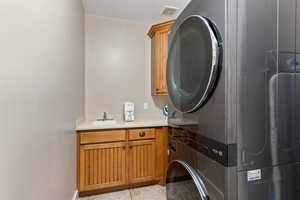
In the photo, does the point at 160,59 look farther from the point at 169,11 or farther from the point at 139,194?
the point at 139,194

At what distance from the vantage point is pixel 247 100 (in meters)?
0.75

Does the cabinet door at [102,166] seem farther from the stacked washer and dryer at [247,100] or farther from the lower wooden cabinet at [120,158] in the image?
the stacked washer and dryer at [247,100]

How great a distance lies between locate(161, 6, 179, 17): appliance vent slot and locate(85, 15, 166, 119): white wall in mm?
410

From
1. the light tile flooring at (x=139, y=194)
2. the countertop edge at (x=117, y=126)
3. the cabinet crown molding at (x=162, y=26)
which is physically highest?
the cabinet crown molding at (x=162, y=26)

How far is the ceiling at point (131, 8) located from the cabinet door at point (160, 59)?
335 millimetres

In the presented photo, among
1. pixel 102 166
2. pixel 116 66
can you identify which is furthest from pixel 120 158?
pixel 116 66

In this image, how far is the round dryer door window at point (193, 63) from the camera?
0.80m

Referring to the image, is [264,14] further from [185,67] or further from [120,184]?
[120,184]

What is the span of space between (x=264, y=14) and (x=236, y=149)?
0.65 m

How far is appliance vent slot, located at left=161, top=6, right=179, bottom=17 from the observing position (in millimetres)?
2320

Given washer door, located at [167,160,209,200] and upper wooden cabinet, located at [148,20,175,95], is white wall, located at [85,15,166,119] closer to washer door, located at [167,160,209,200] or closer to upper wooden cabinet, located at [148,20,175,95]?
upper wooden cabinet, located at [148,20,175,95]

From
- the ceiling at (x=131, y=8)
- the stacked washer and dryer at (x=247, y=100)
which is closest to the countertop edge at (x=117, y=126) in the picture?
the stacked washer and dryer at (x=247, y=100)

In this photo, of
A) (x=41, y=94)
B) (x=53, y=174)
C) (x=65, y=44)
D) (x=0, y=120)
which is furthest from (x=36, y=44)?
(x=53, y=174)

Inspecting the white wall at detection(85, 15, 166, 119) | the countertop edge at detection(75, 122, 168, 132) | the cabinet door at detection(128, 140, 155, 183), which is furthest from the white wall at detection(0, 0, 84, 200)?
the white wall at detection(85, 15, 166, 119)
